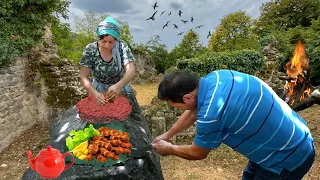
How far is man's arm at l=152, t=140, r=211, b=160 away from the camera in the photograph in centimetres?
199

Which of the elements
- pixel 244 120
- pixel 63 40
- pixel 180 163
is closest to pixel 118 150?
pixel 244 120

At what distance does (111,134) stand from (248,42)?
17145 millimetres

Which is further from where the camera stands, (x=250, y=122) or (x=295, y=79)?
(x=295, y=79)

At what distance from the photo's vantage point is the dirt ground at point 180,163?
217 inches

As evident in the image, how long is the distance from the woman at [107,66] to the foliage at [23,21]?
4379mm

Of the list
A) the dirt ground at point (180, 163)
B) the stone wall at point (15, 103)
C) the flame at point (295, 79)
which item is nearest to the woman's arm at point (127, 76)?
the dirt ground at point (180, 163)

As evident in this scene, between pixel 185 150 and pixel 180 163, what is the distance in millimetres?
4263

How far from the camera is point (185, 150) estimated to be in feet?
6.86

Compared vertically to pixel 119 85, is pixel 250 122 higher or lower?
lower

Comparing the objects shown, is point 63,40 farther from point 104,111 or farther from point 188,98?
point 188,98

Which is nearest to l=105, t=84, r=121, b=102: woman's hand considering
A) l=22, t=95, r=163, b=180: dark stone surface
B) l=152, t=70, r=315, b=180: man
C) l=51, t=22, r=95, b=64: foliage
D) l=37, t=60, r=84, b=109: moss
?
l=22, t=95, r=163, b=180: dark stone surface

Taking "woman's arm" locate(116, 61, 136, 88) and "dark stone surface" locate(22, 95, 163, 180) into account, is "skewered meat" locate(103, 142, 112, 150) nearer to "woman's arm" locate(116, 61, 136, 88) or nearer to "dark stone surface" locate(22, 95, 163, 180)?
"dark stone surface" locate(22, 95, 163, 180)

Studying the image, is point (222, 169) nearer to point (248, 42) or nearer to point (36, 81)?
point (36, 81)

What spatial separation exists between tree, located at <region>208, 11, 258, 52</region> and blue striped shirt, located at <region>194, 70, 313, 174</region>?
17.4 metres
